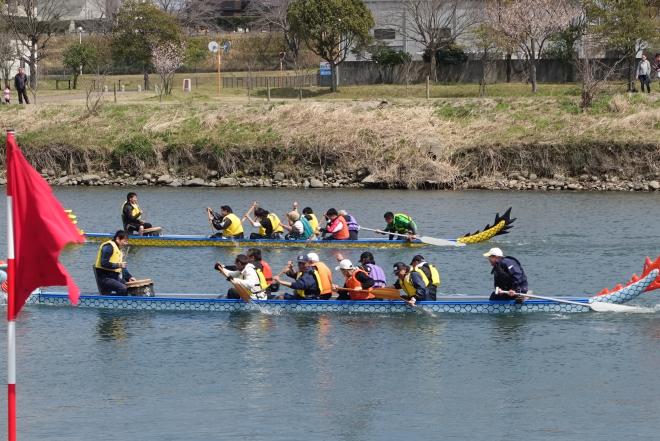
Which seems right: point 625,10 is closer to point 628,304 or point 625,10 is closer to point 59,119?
point 59,119

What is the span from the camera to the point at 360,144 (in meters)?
52.8

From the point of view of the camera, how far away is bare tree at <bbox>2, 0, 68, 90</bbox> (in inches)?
2788

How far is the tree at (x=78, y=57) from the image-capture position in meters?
74.2

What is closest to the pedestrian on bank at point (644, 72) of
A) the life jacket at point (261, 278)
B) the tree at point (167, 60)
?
the tree at point (167, 60)

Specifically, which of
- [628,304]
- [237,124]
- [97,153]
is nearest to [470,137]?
[237,124]

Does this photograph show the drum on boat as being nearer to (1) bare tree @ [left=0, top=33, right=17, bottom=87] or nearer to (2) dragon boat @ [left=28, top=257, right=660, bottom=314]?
(2) dragon boat @ [left=28, top=257, right=660, bottom=314]

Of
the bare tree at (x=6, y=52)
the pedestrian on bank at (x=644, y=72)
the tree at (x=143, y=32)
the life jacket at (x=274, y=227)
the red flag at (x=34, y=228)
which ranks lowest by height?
the life jacket at (x=274, y=227)

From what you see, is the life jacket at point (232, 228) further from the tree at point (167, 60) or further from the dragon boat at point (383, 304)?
the tree at point (167, 60)

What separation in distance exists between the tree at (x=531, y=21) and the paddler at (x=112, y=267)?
37881 mm

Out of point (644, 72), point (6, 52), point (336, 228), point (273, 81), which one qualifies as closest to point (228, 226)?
point (336, 228)

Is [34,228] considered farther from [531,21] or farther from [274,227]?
[531,21]

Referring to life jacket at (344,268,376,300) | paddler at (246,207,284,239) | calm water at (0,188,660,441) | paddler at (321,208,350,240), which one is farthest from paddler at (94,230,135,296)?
paddler at (321,208,350,240)

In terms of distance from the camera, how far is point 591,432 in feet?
58.2

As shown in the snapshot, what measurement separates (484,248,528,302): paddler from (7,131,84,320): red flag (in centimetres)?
1327
